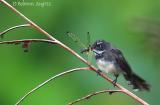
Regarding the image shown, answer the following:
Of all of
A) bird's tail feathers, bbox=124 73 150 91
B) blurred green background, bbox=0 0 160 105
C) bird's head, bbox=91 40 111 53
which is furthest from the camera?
blurred green background, bbox=0 0 160 105

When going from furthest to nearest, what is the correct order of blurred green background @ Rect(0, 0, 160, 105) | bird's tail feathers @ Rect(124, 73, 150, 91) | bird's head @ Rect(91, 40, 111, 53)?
blurred green background @ Rect(0, 0, 160, 105)
bird's head @ Rect(91, 40, 111, 53)
bird's tail feathers @ Rect(124, 73, 150, 91)

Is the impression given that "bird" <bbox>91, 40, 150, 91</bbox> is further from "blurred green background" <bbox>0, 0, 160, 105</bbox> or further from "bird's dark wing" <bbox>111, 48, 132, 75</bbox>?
"blurred green background" <bbox>0, 0, 160, 105</bbox>

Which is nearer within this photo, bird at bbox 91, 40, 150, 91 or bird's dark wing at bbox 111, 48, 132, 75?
bird at bbox 91, 40, 150, 91

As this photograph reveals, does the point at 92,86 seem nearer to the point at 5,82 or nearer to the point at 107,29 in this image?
the point at 107,29

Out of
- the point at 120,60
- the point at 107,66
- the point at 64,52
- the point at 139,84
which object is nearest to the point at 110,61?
the point at 120,60

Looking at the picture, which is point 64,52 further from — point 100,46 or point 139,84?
point 139,84

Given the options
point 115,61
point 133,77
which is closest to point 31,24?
point 133,77

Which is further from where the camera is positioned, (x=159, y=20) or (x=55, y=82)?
(x=55, y=82)

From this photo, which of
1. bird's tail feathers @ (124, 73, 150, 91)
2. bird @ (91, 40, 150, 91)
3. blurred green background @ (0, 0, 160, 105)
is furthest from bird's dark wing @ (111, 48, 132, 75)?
blurred green background @ (0, 0, 160, 105)
